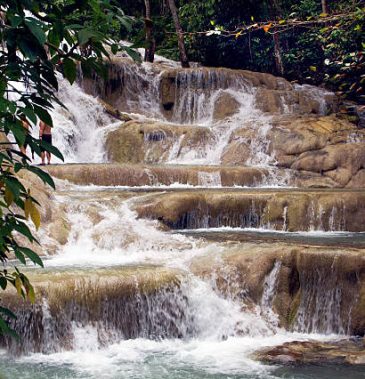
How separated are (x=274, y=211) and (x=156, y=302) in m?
4.41

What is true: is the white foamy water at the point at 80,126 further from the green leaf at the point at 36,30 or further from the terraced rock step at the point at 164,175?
the green leaf at the point at 36,30

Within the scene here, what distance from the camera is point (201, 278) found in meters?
8.66

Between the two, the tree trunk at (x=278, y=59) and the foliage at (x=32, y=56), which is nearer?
the foliage at (x=32, y=56)

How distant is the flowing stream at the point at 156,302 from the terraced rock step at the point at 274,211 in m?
0.04

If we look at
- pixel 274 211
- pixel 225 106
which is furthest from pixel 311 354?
pixel 225 106

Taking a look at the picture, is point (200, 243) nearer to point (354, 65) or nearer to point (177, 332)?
point (177, 332)

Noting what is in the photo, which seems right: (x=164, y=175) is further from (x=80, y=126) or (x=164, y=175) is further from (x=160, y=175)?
(x=80, y=126)

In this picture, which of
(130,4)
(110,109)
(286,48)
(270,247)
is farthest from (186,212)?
(130,4)

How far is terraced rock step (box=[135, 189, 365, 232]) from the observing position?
11914 millimetres

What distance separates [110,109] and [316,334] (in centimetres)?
1238

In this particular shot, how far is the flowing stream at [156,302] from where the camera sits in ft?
22.8

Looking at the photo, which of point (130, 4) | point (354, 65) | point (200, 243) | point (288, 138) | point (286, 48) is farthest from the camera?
point (130, 4)

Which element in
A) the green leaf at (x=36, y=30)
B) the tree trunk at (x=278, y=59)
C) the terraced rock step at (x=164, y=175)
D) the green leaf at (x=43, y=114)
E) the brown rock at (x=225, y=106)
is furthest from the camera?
the tree trunk at (x=278, y=59)

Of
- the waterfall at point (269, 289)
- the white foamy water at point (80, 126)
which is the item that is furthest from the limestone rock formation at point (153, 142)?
the waterfall at point (269, 289)
